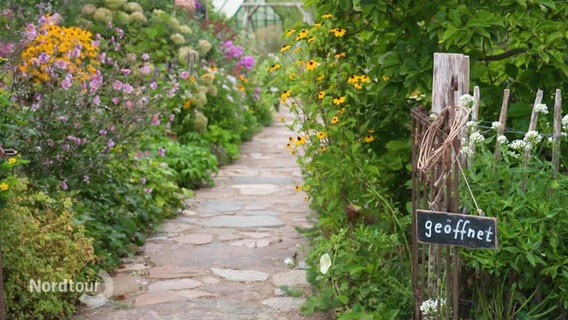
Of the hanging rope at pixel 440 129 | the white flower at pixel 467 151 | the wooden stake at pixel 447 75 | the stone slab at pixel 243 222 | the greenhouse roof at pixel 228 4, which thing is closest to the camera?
the hanging rope at pixel 440 129

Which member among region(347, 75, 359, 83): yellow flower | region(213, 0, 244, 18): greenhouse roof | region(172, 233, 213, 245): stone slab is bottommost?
region(172, 233, 213, 245): stone slab

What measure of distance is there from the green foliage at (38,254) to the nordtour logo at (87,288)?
2cm

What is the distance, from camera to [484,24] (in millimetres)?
3510

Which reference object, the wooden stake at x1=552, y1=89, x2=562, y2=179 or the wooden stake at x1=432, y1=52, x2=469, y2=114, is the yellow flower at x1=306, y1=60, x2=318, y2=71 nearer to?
the wooden stake at x1=432, y1=52, x2=469, y2=114

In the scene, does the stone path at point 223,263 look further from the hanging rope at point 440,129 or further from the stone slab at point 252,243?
the hanging rope at point 440,129

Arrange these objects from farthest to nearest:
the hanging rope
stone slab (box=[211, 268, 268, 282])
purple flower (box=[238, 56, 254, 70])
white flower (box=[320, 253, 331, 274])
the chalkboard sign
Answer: purple flower (box=[238, 56, 254, 70]), stone slab (box=[211, 268, 268, 282]), white flower (box=[320, 253, 331, 274]), the hanging rope, the chalkboard sign

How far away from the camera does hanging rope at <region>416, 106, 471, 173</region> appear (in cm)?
261

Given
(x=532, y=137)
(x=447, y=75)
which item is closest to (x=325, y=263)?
(x=447, y=75)

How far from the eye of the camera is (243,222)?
602 cm

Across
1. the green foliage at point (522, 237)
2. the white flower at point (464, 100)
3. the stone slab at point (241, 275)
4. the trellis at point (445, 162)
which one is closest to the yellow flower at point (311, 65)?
the trellis at point (445, 162)

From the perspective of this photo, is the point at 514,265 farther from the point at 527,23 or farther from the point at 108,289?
the point at 108,289

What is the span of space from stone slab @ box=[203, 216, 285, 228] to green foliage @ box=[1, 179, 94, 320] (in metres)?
1.90

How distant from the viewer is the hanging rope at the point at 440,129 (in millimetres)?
2607

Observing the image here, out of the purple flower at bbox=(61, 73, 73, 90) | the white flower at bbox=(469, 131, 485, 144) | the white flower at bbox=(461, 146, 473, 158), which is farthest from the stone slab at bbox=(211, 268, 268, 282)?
the white flower at bbox=(469, 131, 485, 144)
